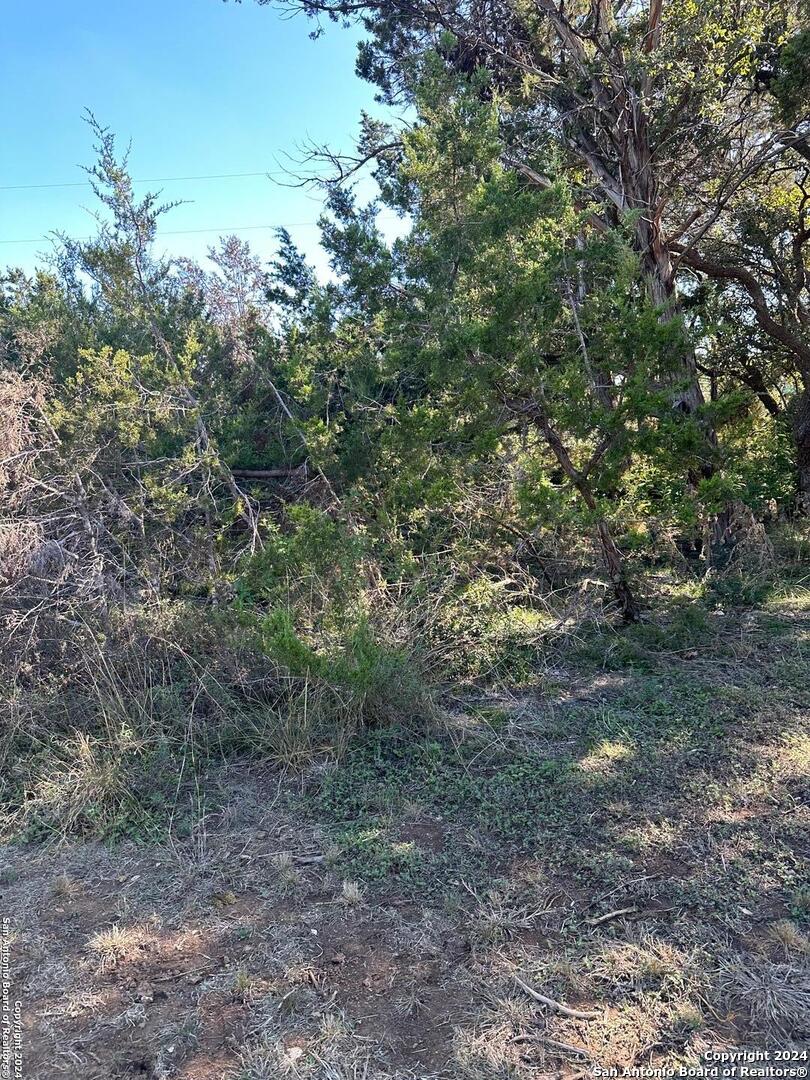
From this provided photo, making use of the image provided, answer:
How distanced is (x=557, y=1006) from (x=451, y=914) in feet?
1.94

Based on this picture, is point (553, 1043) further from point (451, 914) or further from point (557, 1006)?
point (451, 914)

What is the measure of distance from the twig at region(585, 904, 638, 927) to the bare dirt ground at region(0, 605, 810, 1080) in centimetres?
1

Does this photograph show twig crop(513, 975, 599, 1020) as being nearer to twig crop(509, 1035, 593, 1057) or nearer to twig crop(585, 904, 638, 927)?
twig crop(509, 1035, 593, 1057)

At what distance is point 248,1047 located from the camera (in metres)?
2.15

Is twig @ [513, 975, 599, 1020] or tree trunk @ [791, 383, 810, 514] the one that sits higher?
tree trunk @ [791, 383, 810, 514]

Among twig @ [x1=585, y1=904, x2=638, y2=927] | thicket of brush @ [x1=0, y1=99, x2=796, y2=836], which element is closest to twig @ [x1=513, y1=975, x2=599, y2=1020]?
twig @ [x1=585, y1=904, x2=638, y2=927]

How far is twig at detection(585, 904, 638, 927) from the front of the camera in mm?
2600

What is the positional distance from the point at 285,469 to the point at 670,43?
6.00 m

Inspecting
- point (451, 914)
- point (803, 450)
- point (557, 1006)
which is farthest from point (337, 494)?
point (803, 450)

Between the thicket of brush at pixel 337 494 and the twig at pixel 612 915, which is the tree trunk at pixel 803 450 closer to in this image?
the thicket of brush at pixel 337 494

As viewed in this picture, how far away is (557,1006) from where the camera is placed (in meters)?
2.23

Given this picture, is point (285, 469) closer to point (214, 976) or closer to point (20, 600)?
point (20, 600)

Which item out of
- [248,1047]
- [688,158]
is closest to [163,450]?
[248,1047]

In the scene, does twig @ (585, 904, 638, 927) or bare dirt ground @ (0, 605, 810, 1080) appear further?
twig @ (585, 904, 638, 927)
